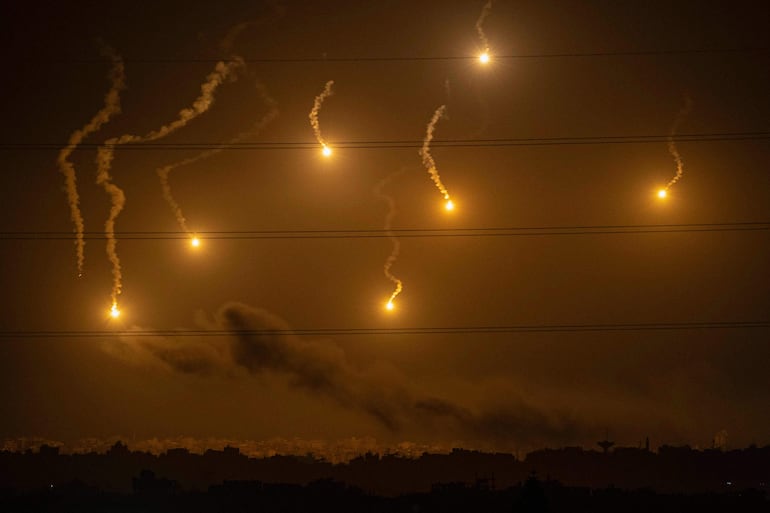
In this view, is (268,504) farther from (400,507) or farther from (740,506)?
(740,506)

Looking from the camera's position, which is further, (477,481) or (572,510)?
(477,481)

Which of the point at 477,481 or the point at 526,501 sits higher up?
the point at 477,481

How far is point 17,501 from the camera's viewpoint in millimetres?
24875

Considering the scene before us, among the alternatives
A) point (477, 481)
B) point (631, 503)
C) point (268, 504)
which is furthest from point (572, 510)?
point (268, 504)

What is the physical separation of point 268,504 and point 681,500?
9.93m

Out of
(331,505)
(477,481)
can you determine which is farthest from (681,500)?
(331,505)

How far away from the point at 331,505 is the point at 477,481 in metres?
4.02

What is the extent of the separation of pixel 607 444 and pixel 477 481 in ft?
13.2

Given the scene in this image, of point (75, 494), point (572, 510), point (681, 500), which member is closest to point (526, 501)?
point (572, 510)

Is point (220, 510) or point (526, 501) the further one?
point (220, 510)

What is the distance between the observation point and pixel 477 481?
2661 centimetres

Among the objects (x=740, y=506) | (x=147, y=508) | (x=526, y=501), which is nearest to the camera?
(x=526, y=501)

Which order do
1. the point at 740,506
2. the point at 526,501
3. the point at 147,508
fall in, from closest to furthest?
1. the point at 526,501
2. the point at 740,506
3. the point at 147,508

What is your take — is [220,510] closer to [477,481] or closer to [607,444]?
[477,481]
